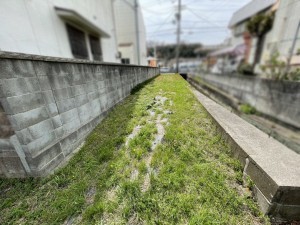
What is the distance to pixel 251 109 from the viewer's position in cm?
800

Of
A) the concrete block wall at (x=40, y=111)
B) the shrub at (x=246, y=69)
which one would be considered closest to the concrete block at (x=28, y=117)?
the concrete block wall at (x=40, y=111)

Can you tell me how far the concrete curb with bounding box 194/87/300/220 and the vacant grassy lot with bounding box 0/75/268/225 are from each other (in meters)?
0.15

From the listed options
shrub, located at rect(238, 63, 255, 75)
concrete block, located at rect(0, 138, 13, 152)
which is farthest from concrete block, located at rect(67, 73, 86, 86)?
shrub, located at rect(238, 63, 255, 75)

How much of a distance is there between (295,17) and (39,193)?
23.8 ft

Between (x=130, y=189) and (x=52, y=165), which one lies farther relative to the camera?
(x=52, y=165)

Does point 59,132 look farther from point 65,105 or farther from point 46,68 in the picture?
point 46,68

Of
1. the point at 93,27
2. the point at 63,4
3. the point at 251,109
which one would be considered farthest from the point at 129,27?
the point at 251,109

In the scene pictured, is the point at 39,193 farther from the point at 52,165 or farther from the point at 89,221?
the point at 89,221

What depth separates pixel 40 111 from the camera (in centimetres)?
179

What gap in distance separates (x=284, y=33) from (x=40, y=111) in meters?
8.24

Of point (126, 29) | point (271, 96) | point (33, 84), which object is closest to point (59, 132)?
point (33, 84)

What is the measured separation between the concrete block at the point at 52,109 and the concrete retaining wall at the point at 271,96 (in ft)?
25.1

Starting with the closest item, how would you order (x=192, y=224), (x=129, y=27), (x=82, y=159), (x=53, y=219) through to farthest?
(x=192, y=224), (x=53, y=219), (x=82, y=159), (x=129, y=27)

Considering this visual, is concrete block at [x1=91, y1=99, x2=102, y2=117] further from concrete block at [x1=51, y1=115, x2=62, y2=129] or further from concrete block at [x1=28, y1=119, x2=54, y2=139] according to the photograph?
concrete block at [x1=28, y1=119, x2=54, y2=139]
